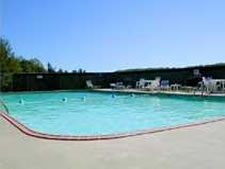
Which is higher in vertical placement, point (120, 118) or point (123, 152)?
point (123, 152)

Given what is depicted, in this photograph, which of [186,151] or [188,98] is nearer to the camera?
[186,151]

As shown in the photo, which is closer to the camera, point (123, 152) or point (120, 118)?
point (123, 152)

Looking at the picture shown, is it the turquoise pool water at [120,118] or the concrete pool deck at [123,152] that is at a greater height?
the concrete pool deck at [123,152]

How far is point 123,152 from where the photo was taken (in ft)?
17.5

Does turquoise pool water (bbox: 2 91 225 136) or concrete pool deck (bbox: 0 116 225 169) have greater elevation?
concrete pool deck (bbox: 0 116 225 169)

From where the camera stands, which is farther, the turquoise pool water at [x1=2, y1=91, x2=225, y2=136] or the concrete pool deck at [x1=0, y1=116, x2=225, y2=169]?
the turquoise pool water at [x1=2, y1=91, x2=225, y2=136]

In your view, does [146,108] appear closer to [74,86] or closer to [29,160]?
[29,160]

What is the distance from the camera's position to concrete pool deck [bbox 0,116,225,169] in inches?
185

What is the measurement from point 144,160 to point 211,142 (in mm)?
1535

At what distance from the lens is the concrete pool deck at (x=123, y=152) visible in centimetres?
470

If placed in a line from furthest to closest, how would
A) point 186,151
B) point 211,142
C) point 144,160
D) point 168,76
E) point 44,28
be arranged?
point 168,76
point 44,28
point 211,142
point 186,151
point 144,160

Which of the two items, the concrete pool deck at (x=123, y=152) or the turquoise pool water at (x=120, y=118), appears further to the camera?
the turquoise pool water at (x=120, y=118)

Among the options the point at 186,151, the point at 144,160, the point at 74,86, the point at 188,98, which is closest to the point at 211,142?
the point at 186,151

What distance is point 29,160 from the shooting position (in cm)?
495
